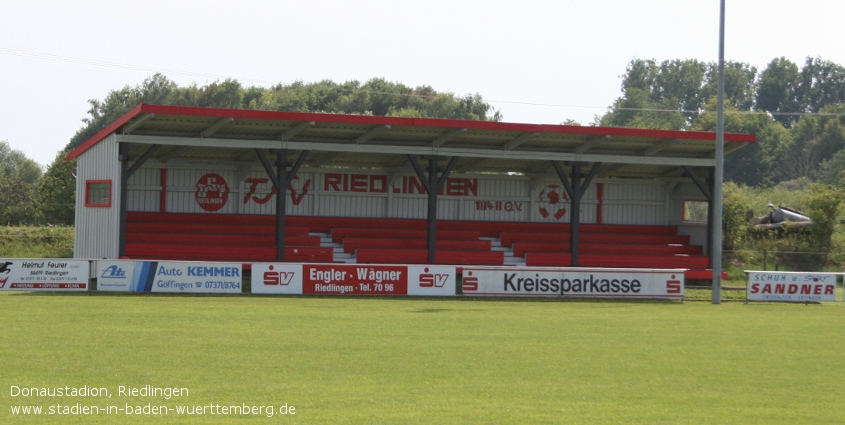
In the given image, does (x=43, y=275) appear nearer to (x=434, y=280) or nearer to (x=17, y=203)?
(x=434, y=280)

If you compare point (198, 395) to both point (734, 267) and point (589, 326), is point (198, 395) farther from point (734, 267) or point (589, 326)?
point (734, 267)

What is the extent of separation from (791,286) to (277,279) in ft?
47.5

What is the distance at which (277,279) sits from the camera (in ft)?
79.1

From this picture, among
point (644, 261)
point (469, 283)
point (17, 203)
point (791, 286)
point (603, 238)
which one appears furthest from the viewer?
point (17, 203)

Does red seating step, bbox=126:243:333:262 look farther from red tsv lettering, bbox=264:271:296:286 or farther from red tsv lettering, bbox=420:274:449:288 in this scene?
red tsv lettering, bbox=420:274:449:288

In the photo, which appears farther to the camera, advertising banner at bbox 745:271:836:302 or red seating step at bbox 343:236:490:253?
red seating step at bbox 343:236:490:253

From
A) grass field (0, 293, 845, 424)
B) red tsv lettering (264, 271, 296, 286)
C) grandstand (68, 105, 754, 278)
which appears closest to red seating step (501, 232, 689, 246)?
grandstand (68, 105, 754, 278)

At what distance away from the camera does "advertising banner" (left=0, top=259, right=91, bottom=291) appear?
75.6 ft

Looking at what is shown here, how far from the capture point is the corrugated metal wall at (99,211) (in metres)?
27.1

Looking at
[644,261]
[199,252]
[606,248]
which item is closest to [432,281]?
[199,252]

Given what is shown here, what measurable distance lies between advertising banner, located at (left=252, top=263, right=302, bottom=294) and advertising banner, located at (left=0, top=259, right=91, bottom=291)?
4.33 metres

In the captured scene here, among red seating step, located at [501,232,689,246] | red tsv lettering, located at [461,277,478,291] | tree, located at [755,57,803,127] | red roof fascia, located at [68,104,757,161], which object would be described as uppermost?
tree, located at [755,57,803,127]

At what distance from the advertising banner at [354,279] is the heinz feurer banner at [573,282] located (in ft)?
6.18

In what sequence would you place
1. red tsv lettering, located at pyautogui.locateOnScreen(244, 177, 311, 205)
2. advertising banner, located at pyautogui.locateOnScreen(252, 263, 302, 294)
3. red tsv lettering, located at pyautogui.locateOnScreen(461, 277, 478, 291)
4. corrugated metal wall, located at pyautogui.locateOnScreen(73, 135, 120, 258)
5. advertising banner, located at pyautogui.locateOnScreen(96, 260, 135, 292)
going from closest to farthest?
advertising banner, located at pyautogui.locateOnScreen(96, 260, 135, 292), advertising banner, located at pyautogui.locateOnScreen(252, 263, 302, 294), red tsv lettering, located at pyautogui.locateOnScreen(461, 277, 478, 291), corrugated metal wall, located at pyautogui.locateOnScreen(73, 135, 120, 258), red tsv lettering, located at pyautogui.locateOnScreen(244, 177, 311, 205)
